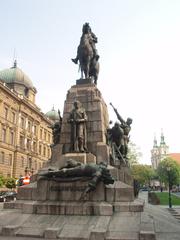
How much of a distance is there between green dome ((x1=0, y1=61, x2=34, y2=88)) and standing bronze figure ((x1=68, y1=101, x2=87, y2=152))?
58.3 metres

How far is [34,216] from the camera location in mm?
9586

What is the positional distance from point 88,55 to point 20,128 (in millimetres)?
47616

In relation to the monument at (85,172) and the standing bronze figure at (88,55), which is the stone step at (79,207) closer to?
the monument at (85,172)

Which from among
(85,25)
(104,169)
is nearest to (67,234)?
(104,169)

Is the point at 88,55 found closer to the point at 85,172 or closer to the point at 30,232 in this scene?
the point at 85,172

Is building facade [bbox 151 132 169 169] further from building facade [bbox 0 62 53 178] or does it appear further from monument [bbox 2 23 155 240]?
monument [bbox 2 23 155 240]

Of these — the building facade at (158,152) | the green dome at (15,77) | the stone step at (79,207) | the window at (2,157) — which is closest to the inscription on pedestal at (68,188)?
the stone step at (79,207)

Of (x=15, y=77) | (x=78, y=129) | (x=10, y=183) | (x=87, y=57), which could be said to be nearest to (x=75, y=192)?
(x=78, y=129)

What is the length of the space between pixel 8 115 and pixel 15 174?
11.7m

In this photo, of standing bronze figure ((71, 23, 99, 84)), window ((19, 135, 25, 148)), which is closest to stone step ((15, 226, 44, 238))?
standing bronze figure ((71, 23, 99, 84))

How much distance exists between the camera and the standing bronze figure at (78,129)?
509 inches

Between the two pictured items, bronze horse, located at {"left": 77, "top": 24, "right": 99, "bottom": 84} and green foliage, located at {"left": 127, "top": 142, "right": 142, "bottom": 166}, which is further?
green foliage, located at {"left": 127, "top": 142, "right": 142, "bottom": 166}

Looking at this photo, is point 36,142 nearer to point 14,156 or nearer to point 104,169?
point 14,156

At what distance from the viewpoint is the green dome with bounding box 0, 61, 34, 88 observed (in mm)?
68688
